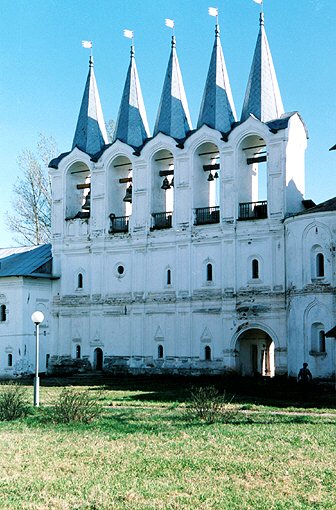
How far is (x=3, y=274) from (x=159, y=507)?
30718mm

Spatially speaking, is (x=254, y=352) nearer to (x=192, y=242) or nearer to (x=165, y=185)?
(x=192, y=242)

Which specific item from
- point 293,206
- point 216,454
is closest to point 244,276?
point 293,206

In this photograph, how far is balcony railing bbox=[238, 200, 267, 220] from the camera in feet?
109

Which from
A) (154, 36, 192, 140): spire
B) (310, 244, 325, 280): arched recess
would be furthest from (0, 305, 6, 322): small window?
(310, 244, 325, 280): arched recess

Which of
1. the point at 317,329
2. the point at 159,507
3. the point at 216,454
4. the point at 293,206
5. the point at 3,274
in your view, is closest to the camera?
the point at 159,507

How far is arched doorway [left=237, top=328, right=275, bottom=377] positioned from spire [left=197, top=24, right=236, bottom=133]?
380 inches

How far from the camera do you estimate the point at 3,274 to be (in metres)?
38.5

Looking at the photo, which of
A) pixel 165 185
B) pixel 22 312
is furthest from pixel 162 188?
pixel 22 312

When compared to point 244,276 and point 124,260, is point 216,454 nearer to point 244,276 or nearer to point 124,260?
point 244,276

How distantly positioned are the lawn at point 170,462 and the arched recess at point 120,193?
19.6 m

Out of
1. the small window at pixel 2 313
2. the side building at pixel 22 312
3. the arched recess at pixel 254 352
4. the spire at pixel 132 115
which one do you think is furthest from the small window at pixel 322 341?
the small window at pixel 2 313

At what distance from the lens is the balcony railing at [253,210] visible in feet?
109

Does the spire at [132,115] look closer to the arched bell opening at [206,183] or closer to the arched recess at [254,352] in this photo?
the arched bell opening at [206,183]

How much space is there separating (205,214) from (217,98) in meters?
5.79
